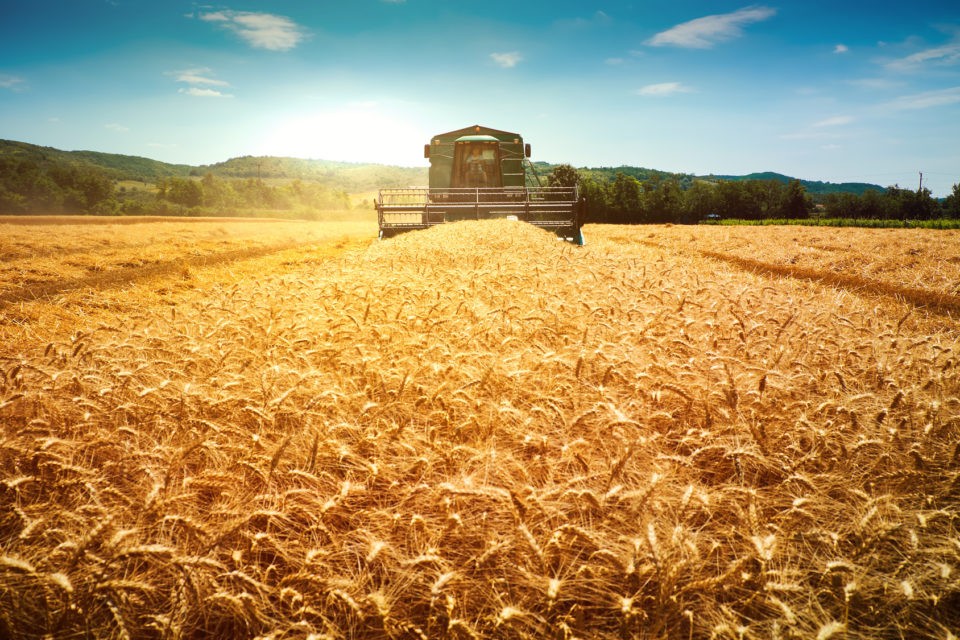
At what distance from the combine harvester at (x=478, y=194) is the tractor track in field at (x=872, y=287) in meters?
4.76

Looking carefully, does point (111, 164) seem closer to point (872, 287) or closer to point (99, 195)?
point (99, 195)

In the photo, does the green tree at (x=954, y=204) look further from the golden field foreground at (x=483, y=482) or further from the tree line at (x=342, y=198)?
the golden field foreground at (x=483, y=482)

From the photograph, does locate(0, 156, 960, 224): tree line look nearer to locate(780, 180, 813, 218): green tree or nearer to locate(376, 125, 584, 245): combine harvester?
locate(780, 180, 813, 218): green tree

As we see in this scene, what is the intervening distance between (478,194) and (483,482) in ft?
42.8

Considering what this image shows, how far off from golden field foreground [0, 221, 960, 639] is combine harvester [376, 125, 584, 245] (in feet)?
32.5

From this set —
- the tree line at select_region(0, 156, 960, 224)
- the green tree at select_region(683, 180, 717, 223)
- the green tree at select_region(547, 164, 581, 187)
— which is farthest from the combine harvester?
the green tree at select_region(683, 180, 717, 223)

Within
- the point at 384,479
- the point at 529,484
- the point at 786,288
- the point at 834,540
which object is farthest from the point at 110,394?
the point at 786,288

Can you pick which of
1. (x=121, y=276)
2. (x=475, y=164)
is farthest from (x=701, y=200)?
(x=121, y=276)

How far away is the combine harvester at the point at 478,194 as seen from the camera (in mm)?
13367

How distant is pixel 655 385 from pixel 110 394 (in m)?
3.09

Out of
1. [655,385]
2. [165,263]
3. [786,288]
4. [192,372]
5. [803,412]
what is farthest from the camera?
[165,263]

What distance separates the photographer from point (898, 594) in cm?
154

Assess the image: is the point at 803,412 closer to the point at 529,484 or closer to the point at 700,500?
the point at 700,500

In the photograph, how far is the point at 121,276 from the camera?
32.5 feet
